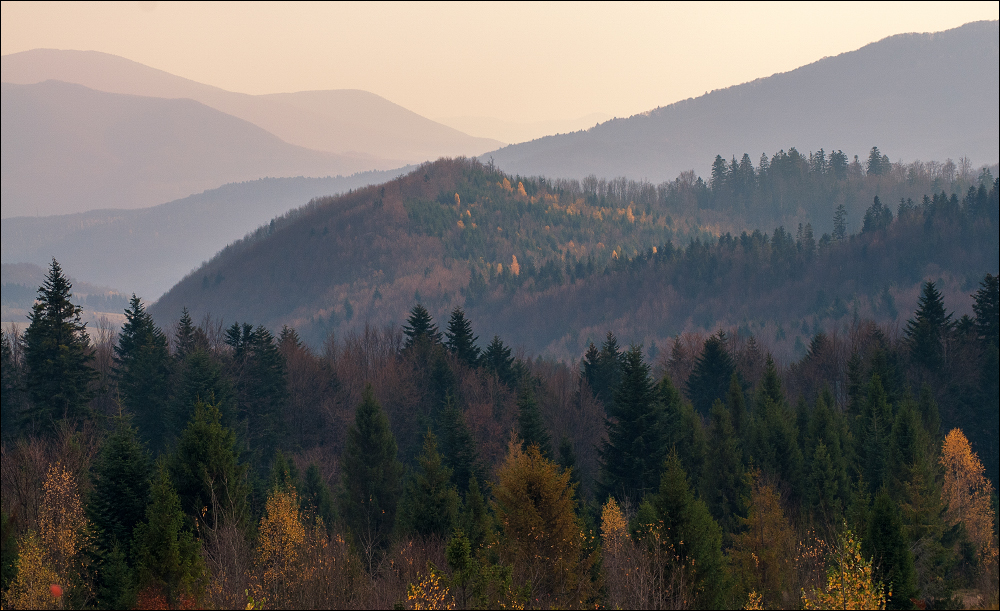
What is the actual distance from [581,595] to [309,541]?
44.2 feet

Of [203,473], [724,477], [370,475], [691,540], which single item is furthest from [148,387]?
[691,540]

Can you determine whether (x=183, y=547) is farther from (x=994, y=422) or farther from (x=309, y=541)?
(x=994, y=422)

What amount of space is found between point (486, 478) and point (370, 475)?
7430 millimetres

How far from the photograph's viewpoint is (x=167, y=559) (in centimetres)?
3284

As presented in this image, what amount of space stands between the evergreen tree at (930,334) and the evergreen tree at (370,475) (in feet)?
148

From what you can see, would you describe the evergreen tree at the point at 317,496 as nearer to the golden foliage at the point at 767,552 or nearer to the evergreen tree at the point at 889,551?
the golden foliage at the point at 767,552

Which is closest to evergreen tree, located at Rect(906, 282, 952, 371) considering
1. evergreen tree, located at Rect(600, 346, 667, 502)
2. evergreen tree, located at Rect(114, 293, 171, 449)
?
evergreen tree, located at Rect(600, 346, 667, 502)

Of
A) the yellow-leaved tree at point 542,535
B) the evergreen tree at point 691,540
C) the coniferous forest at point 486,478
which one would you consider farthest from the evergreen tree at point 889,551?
the yellow-leaved tree at point 542,535

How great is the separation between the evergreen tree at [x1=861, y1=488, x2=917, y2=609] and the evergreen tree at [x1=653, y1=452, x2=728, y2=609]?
5780mm

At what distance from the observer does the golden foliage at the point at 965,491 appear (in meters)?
58.3

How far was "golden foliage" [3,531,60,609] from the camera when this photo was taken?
34281 millimetres

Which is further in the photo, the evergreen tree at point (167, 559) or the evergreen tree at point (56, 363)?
the evergreen tree at point (56, 363)

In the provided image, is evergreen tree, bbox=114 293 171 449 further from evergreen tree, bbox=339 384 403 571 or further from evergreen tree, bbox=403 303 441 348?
evergreen tree, bbox=403 303 441 348

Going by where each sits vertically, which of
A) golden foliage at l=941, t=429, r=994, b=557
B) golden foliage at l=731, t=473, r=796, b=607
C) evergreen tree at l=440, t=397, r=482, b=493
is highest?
evergreen tree at l=440, t=397, r=482, b=493
